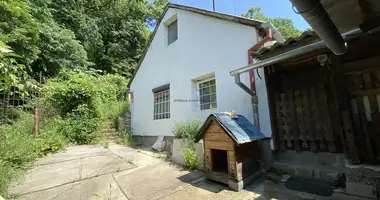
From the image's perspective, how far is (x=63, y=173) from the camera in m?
4.14

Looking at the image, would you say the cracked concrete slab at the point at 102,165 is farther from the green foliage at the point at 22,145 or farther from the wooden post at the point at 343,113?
the wooden post at the point at 343,113

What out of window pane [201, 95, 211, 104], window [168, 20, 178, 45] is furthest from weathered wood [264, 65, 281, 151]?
window [168, 20, 178, 45]

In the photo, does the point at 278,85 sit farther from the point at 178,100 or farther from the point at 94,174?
the point at 94,174

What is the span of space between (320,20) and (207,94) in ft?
14.4

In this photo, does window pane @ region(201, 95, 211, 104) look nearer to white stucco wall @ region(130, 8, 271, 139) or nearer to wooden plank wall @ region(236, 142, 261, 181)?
white stucco wall @ region(130, 8, 271, 139)

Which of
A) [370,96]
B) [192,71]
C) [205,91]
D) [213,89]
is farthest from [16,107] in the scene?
[370,96]

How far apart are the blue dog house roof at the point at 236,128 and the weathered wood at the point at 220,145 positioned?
178 millimetres

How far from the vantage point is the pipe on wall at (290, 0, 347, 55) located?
1266 millimetres

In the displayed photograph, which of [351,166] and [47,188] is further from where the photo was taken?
[47,188]

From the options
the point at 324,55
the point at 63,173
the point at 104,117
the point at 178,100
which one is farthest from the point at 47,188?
the point at 104,117

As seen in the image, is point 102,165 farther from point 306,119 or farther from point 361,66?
point 361,66

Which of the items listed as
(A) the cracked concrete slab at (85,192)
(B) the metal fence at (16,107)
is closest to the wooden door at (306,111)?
(A) the cracked concrete slab at (85,192)

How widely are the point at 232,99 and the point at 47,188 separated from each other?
4.32 meters

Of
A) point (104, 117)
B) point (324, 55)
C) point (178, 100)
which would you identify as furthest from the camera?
point (104, 117)
